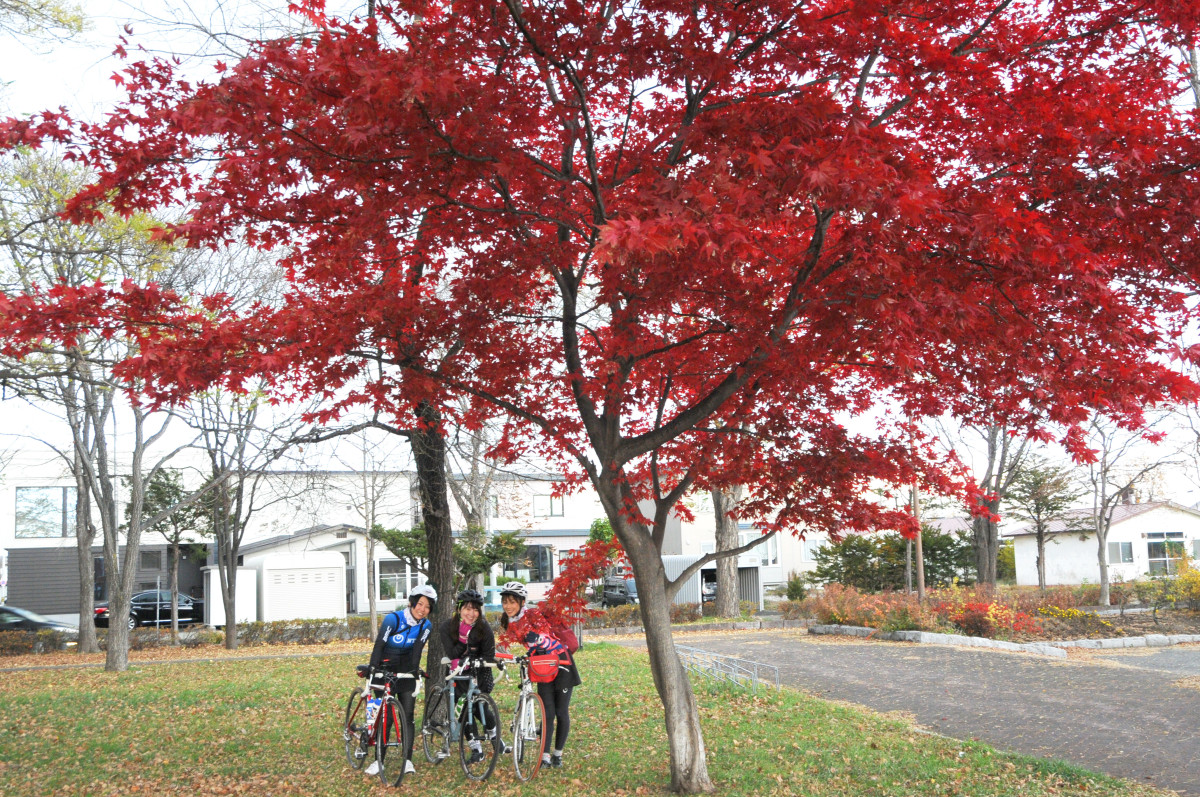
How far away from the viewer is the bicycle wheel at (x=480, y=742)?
7.27 m

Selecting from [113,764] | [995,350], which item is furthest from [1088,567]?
[113,764]

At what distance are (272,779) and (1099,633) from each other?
17583 millimetres

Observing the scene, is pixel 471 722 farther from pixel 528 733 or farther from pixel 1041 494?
pixel 1041 494

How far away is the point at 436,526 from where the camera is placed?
10625 mm

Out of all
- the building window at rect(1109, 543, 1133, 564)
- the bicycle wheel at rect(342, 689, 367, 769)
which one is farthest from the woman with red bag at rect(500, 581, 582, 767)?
the building window at rect(1109, 543, 1133, 564)

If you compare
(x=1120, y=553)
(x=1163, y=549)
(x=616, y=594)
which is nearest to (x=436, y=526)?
(x=616, y=594)

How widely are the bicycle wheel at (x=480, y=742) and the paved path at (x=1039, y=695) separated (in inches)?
193

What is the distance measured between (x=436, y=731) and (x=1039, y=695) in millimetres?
7761

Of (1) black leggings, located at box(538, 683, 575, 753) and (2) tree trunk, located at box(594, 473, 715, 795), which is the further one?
(1) black leggings, located at box(538, 683, 575, 753)

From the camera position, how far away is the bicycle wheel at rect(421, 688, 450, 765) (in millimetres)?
8016

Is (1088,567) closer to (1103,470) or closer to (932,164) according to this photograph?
(1103,470)

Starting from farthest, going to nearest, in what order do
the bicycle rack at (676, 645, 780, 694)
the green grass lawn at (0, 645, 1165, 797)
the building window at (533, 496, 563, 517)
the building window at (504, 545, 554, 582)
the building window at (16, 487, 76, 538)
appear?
the building window at (533, 496, 563, 517)
the building window at (16, 487, 76, 538)
the building window at (504, 545, 554, 582)
the bicycle rack at (676, 645, 780, 694)
the green grass lawn at (0, 645, 1165, 797)

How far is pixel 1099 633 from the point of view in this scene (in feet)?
60.9

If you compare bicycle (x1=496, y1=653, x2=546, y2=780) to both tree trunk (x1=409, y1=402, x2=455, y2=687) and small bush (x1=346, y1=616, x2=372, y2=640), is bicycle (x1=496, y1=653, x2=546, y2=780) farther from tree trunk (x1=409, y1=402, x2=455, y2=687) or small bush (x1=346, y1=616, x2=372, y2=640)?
small bush (x1=346, y1=616, x2=372, y2=640)
